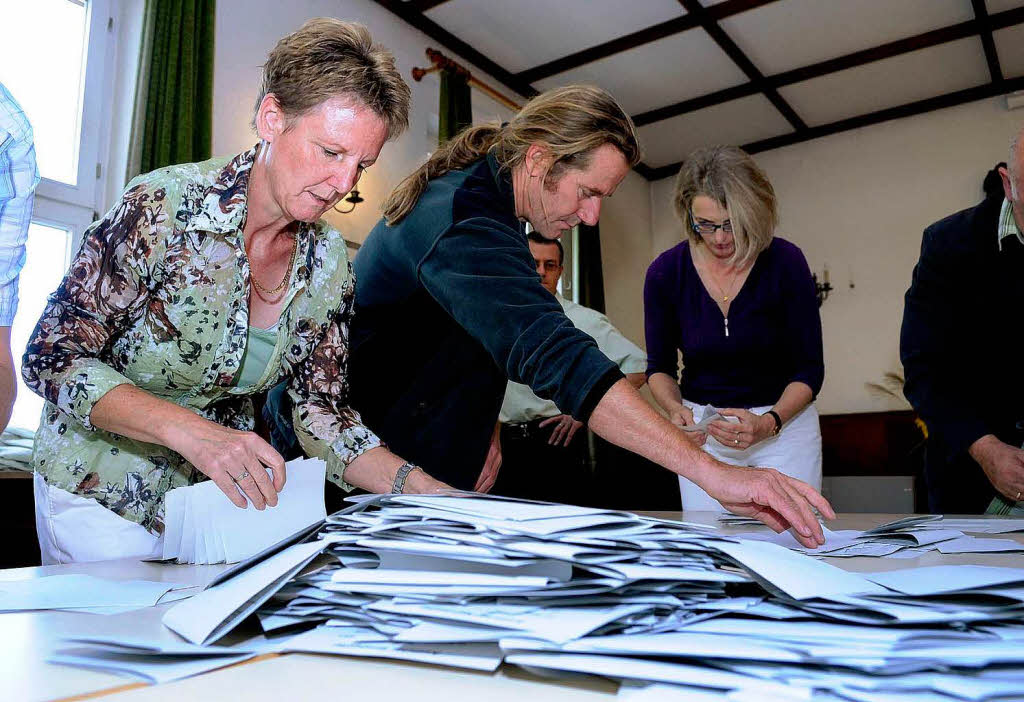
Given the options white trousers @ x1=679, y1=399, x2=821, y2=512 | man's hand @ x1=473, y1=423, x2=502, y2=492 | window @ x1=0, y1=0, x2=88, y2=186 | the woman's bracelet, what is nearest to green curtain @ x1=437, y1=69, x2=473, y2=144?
window @ x1=0, y1=0, x2=88, y2=186

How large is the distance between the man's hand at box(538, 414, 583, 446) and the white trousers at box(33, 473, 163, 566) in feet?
6.72

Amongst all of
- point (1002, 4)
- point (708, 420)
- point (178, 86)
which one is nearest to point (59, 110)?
point (178, 86)

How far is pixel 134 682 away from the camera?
42cm

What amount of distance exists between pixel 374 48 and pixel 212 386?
591 mm

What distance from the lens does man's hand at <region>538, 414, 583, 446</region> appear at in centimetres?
312

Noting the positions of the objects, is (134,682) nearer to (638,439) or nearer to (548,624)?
(548,624)

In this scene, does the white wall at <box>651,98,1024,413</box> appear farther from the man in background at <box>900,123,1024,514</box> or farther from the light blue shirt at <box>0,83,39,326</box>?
the light blue shirt at <box>0,83,39,326</box>

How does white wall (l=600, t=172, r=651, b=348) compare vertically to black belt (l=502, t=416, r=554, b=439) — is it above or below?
above

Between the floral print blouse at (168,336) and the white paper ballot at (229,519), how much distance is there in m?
0.22

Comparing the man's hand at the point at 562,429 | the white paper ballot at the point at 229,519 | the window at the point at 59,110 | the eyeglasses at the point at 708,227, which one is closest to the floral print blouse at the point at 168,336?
the white paper ballot at the point at 229,519

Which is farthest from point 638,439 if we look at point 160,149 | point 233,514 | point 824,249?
point 824,249

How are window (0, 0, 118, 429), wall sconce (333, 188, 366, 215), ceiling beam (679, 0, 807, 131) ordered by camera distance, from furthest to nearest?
ceiling beam (679, 0, 807, 131)
wall sconce (333, 188, 366, 215)
window (0, 0, 118, 429)

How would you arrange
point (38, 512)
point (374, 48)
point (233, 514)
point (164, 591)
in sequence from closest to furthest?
point (164, 591), point (233, 514), point (38, 512), point (374, 48)

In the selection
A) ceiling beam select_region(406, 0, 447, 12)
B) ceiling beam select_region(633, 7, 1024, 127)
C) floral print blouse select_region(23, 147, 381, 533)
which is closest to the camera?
floral print blouse select_region(23, 147, 381, 533)
